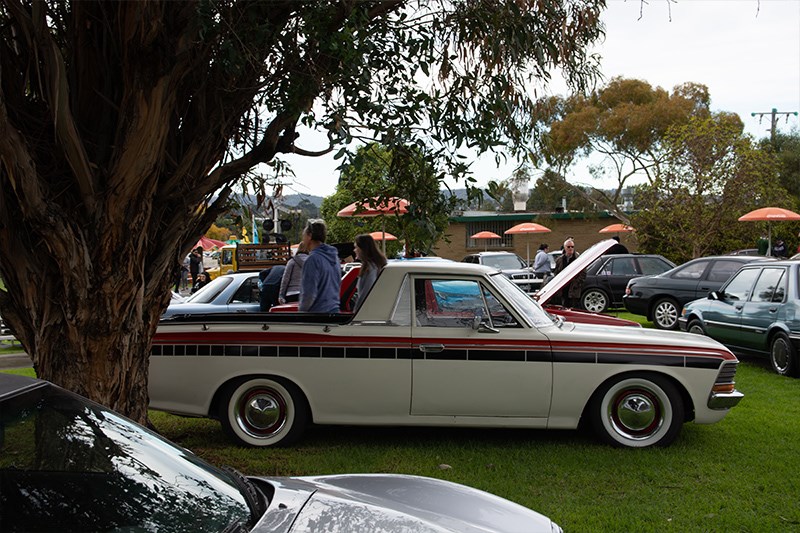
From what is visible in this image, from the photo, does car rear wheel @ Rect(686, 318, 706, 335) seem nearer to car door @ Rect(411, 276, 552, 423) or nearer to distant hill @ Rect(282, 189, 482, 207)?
distant hill @ Rect(282, 189, 482, 207)

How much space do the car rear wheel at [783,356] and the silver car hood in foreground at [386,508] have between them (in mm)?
7901

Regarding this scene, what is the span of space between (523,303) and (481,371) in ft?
2.57

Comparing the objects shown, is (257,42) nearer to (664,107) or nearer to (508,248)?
(664,107)

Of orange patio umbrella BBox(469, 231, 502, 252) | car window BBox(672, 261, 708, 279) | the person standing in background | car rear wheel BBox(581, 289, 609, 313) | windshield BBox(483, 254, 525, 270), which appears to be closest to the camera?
the person standing in background

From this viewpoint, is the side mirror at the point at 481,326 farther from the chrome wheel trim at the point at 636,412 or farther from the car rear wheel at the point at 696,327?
the car rear wheel at the point at 696,327

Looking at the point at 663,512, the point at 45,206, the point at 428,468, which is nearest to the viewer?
the point at 45,206

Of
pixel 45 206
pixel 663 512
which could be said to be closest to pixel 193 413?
pixel 45 206

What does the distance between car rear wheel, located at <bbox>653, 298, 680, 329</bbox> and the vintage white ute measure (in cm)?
971

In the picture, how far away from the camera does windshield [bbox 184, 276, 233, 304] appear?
11398mm

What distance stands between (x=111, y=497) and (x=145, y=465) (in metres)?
0.24

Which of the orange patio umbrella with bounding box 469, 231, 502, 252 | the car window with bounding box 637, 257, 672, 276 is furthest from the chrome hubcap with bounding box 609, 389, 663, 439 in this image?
the orange patio umbrella with bounding box 469, 231, 502, 252

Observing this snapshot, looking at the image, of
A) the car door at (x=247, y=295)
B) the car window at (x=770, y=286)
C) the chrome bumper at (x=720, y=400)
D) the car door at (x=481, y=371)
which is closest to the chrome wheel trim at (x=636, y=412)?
the chrome bumper at (x=720, y=400)

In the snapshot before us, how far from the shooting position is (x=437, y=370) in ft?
21.2

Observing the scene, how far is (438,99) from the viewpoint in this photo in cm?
629
